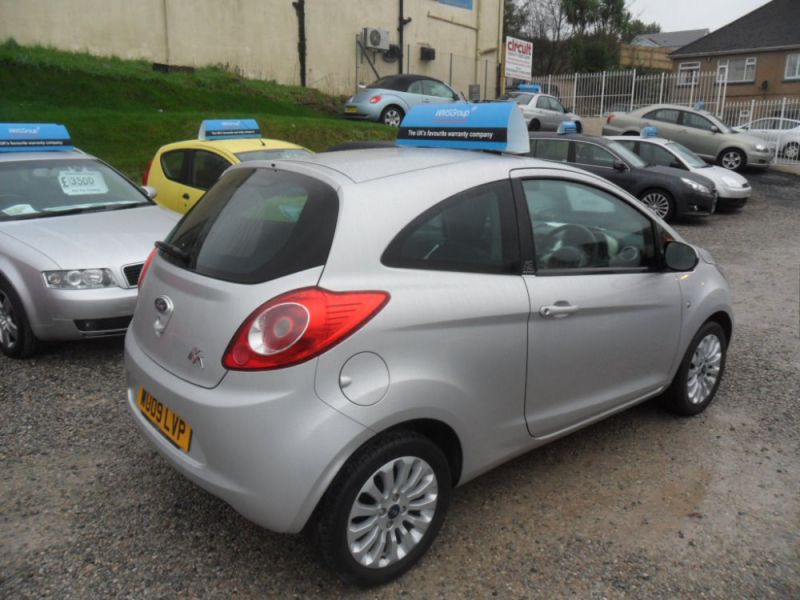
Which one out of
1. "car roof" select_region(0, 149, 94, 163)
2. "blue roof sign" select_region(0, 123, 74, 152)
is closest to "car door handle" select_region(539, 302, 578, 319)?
"car roof" select_region(0, 149, 94, 163)

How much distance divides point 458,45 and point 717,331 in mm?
22322

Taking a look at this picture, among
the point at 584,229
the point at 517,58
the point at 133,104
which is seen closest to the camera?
the point at 584,229

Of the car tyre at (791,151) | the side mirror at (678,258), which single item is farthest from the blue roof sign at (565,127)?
the side mirror at (678,258)

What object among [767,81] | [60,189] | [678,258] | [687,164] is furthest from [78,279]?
[767,81]

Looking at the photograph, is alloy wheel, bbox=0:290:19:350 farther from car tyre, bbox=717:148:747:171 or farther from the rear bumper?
car tyre, bbox=717:148:747:171

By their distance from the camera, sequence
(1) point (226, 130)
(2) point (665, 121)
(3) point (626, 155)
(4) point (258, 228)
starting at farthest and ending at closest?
1. (2) point (665, 121)
2. (3) point (626, 155)
3. (1) point (226, 130)
4. (4) point (258, 228)

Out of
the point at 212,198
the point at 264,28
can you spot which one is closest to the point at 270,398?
the point at 212,198

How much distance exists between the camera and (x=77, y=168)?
607 centimetres

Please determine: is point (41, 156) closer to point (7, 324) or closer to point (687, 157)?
point (7, 324)

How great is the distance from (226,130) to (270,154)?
92 centimetres

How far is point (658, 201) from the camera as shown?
11.9m

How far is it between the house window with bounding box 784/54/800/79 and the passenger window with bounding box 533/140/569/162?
28.1m

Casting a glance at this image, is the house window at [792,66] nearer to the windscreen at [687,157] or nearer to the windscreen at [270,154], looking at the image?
the windscreen at [687,157]

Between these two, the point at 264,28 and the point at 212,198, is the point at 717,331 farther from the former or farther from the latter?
the point at 264,28
